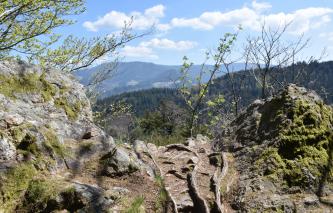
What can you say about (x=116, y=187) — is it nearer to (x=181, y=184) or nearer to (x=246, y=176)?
(x=181, y=184)

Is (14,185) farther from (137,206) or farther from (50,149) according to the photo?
(137,206)

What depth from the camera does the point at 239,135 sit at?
12.5m

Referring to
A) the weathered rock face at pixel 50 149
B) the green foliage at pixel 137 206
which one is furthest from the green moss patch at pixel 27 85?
the green foliage at pixel 137 206

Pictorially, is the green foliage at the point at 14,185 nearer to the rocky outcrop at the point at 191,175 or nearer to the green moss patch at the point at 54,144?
the green moss patch at the point at 54,144

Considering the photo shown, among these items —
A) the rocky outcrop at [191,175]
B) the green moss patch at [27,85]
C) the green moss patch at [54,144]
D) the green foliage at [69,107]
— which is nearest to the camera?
the green moss patch at [54,144]

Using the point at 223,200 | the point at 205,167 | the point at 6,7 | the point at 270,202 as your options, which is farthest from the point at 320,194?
the point at 6,7

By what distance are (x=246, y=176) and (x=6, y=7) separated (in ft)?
39.7

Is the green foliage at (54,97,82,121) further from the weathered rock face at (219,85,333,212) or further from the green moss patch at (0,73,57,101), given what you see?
the weathered rock face at (219,85,333,212)

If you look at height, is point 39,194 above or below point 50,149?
below

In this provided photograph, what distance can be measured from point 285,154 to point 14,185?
7.18m

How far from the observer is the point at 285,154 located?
10.5 m

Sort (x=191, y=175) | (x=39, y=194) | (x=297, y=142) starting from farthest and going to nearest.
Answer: (x=297, y=142) → (x=191, y=175) → (x=39, y=194)

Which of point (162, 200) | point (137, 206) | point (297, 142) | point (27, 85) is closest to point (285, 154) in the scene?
point (297, 142)

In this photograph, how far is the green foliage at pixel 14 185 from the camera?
7.17 meters
